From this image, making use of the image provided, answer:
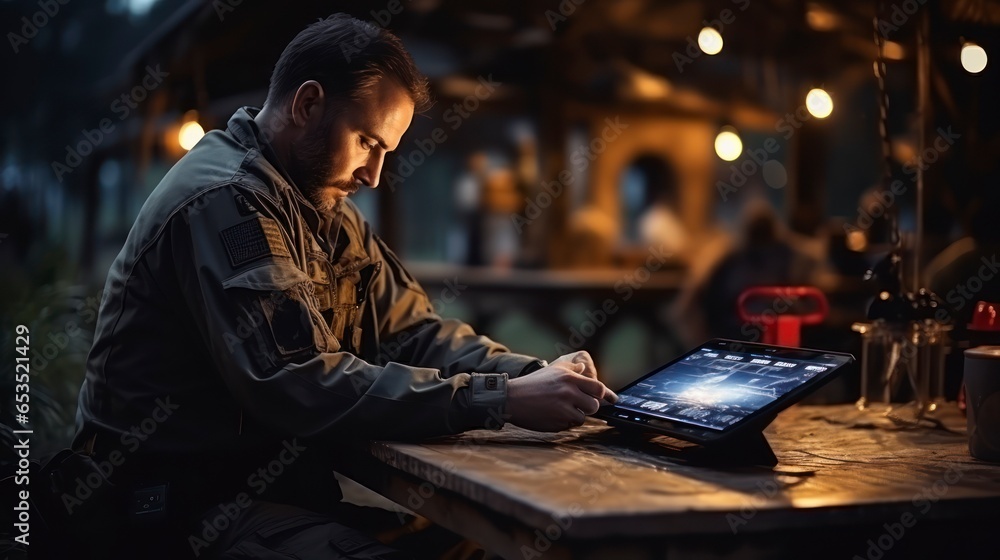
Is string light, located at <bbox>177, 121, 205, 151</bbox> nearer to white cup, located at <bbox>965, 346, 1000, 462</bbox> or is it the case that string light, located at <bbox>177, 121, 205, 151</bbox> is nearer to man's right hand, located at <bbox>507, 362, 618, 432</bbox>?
man's right hand, located at <bbox>507, 362, 618, 432</bbox>

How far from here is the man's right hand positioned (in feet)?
5.78

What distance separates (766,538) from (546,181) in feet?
24.8

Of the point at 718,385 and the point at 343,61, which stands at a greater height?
the point at 343,61

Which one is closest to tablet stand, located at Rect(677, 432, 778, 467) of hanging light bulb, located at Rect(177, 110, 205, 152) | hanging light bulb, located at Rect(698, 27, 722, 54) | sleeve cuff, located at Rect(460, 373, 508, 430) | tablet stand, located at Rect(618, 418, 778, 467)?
tablet stand, located at Rect(618, 418, 778, 467)

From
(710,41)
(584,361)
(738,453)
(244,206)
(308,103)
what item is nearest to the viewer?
(738,453)

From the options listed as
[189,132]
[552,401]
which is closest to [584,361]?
[552,401]

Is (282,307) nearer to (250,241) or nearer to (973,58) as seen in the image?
(250,241)

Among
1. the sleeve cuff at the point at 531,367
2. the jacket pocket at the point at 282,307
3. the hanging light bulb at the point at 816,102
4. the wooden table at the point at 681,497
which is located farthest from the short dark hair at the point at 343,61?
the hanging light bulb at the point at 816,102

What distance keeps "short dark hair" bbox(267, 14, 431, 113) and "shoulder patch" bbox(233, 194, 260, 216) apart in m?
0.35

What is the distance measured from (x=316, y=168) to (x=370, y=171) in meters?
0.14

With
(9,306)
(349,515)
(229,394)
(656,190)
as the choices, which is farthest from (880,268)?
(656,190)

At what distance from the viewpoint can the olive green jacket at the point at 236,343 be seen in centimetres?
173

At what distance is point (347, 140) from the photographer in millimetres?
2104

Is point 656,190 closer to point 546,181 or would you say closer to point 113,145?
point 546,181
